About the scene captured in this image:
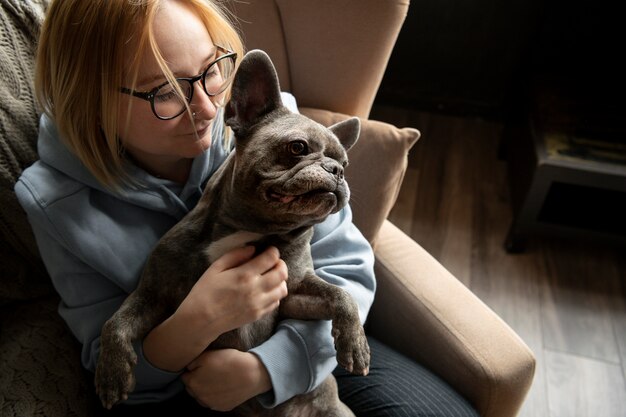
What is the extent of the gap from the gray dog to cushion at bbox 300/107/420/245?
0.27 meters

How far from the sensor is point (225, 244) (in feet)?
3.71

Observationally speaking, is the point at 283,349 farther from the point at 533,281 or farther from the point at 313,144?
the point at 533,281

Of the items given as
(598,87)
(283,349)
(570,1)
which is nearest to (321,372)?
(283,349)

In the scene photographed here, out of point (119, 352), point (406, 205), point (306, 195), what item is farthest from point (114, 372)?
point (406, 205)

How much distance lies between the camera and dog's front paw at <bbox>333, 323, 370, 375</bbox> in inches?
42.6

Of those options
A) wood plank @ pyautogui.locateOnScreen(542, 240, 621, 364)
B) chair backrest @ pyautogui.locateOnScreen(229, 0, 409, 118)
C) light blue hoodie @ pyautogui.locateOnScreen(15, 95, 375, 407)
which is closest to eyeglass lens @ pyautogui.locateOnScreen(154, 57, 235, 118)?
light blue hoodie @ pyautogui.locateOnScreen(15, 95, 375, 407)

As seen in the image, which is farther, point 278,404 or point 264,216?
point 278,404

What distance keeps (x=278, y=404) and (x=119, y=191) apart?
0.57 m

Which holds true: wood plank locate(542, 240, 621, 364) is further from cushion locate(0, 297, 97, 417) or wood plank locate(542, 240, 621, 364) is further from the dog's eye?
cushion locate(0, 297, 97, 417)

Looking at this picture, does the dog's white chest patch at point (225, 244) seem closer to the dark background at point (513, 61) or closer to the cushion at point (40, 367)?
the cushion at point (40, 367)

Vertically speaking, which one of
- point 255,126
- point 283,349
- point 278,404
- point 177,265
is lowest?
point 278,404

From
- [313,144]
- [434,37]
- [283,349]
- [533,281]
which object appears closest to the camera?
[313,144]

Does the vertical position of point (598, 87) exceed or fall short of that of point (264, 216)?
it falls short

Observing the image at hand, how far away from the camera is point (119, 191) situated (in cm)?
117
